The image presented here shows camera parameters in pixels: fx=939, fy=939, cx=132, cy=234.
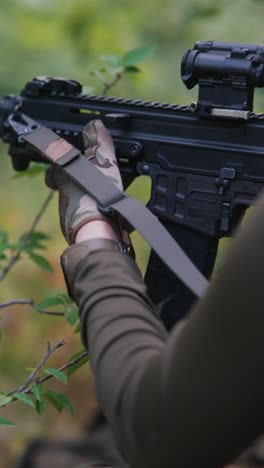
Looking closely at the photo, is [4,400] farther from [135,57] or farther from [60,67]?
[60,67]

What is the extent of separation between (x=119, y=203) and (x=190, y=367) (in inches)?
25.1

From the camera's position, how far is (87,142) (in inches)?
86.7

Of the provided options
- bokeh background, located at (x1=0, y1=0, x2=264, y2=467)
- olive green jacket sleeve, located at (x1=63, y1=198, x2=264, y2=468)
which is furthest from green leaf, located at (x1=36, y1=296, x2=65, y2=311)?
bokeh background, located at (x1=0, y1=0, x2=264, y2=467)

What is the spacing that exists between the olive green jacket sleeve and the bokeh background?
9.38ft

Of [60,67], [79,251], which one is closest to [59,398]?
[79,251]

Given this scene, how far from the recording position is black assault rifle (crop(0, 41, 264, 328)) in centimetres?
204

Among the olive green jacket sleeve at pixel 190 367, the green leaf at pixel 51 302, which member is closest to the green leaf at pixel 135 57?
the green leaf at pixel 51 302

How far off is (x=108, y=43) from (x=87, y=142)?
240 cm

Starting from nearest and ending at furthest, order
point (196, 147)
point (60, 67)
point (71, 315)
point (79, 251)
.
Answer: point (79, 251) → point (196, 147) → point (71, 315) → point (60, 67)

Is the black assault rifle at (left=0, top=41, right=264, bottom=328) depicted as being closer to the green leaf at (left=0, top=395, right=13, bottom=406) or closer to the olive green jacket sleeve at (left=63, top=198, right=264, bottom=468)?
the green leaf at (left=0, top=395, right=13, bottom=406)

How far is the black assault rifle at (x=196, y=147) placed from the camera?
2045mm

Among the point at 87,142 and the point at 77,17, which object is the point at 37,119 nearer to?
the point at 87,142

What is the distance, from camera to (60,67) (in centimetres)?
446

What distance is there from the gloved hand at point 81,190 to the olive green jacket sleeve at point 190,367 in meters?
0.37
